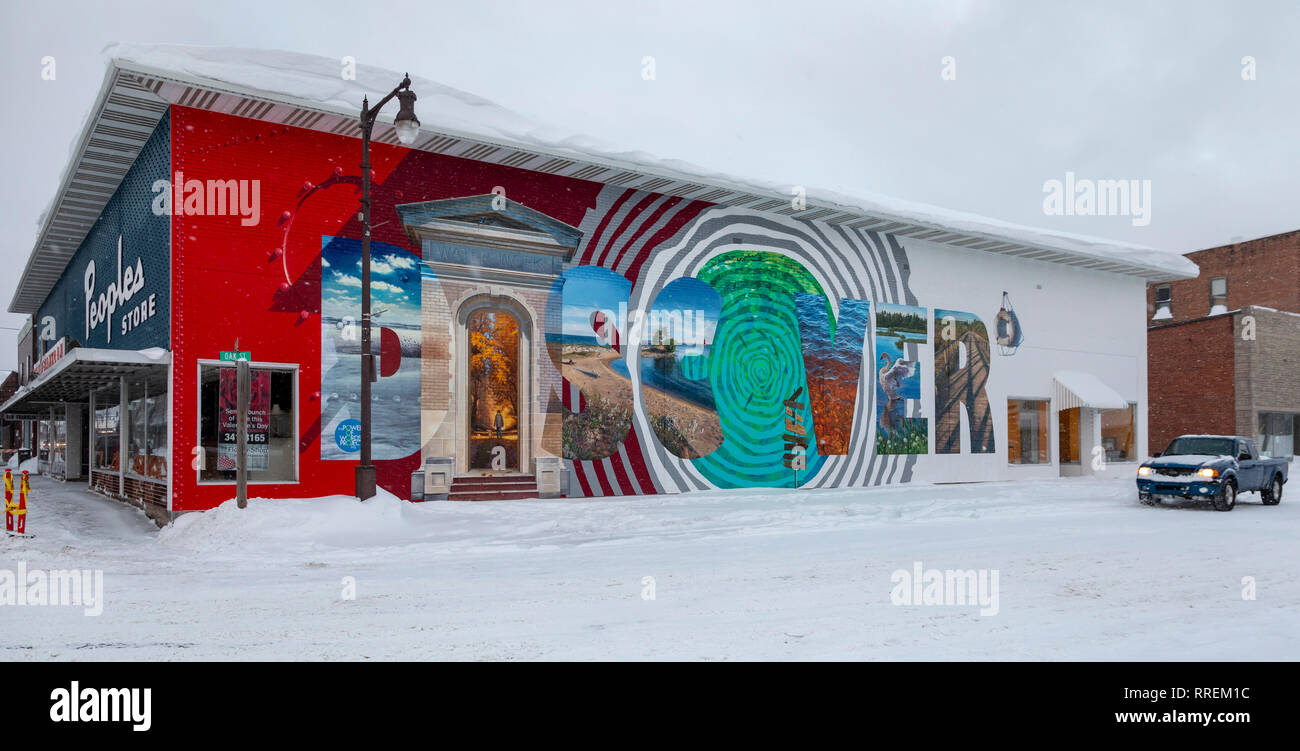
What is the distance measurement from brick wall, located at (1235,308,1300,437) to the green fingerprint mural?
22.9m

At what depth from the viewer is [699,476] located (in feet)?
73.6

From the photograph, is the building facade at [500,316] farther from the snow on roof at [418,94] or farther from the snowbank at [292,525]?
the snowbank at [292,525]

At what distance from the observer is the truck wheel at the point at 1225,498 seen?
18.6 meters

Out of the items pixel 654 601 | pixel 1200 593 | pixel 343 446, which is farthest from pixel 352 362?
pixel 1200 593

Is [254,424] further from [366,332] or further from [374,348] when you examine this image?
[366,332]

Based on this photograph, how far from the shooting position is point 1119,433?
106 feet

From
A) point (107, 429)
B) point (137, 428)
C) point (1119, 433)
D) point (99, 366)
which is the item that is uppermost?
point (99, 366)

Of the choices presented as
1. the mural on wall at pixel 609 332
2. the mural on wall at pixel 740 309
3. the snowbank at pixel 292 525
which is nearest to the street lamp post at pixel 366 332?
the snowbank at pixel 292 525

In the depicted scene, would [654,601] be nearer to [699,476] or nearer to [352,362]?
[352,362]

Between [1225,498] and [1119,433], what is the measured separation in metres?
14.5

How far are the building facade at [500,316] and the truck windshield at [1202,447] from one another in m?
7.44

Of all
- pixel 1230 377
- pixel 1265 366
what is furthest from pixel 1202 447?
pixel 1265 366
